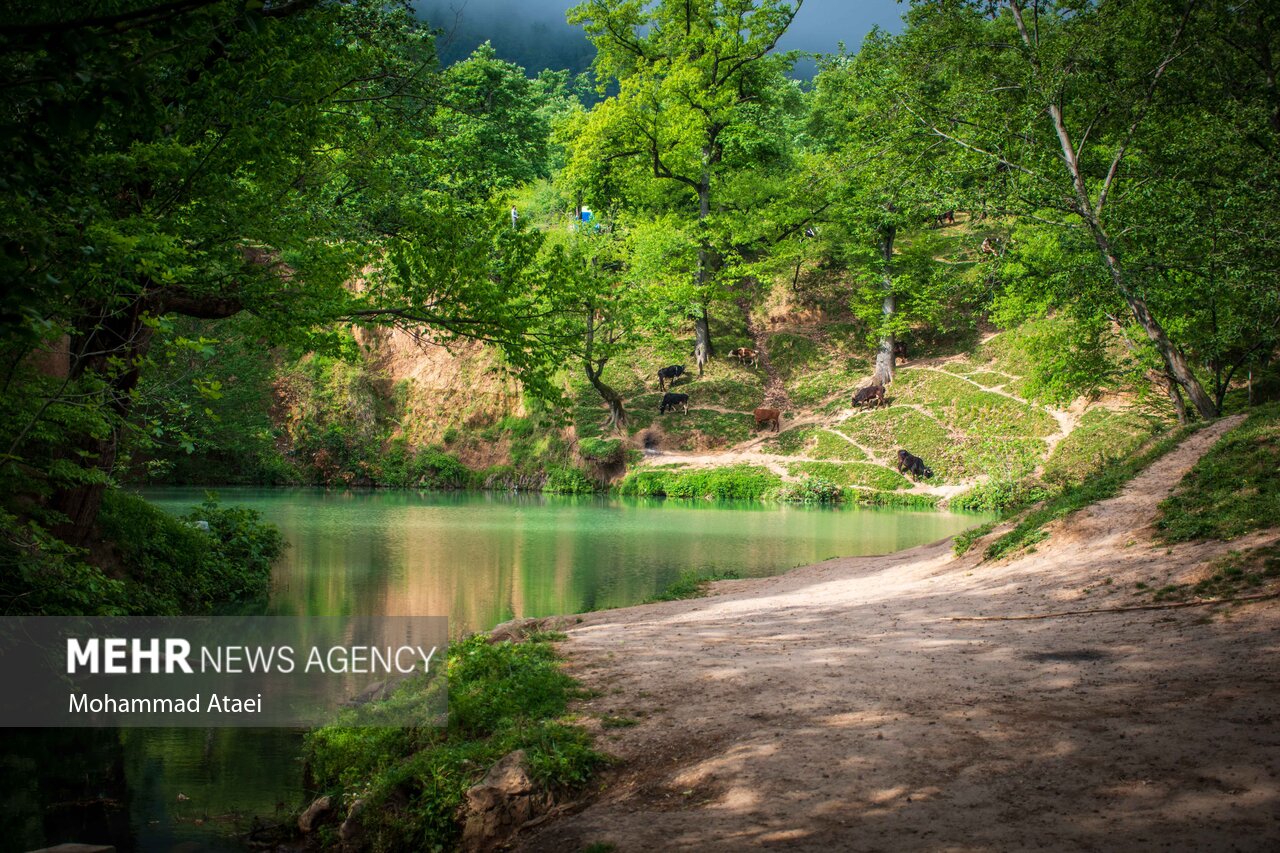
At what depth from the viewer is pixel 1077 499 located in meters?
12.7

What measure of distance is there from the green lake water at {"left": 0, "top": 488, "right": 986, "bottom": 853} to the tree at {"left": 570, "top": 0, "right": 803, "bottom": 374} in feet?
48.1

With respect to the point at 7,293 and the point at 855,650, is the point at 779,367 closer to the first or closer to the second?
the point at 855,650

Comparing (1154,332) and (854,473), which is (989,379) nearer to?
(854,473)

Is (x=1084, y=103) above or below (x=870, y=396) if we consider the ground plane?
above

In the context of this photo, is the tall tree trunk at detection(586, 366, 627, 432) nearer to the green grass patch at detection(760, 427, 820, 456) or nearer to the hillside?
the hillside

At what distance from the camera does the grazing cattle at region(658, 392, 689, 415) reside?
37.8 meters

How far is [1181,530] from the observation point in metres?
10.1

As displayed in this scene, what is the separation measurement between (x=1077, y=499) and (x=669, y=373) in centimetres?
2716

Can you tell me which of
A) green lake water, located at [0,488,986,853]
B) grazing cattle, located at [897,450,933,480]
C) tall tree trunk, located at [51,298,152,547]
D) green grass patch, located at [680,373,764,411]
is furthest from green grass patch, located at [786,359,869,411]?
tall tree trunk, located at [51,298,152,547]

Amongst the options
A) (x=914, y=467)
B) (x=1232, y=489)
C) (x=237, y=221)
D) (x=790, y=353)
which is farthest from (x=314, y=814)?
(x=790, y=353)

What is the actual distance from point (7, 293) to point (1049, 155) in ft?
55.4

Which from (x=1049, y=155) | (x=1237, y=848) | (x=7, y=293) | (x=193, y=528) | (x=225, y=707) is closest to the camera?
(x=7, y=293)

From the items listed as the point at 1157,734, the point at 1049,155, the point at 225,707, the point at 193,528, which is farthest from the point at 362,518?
the point at 1157,734

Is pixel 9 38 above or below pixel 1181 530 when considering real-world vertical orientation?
above
